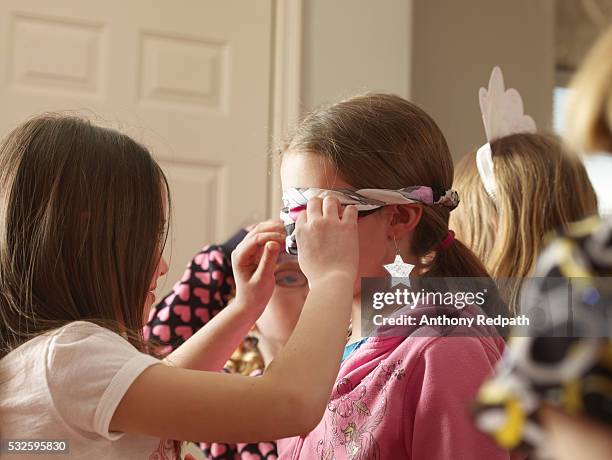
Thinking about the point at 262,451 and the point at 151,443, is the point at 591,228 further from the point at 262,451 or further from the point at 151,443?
the point at 262,451

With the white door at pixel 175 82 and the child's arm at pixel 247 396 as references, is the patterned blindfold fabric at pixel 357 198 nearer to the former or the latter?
the child's arm at pixel 247 396

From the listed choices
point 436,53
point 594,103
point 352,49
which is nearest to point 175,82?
point 352,49

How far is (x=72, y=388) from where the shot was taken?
91 centimetres

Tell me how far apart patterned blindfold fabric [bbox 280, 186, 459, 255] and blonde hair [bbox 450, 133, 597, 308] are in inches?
11.1

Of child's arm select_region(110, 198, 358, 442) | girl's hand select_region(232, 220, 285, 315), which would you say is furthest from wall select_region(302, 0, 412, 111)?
child's arm select_region(110, 198, 358, 442)

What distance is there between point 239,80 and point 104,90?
41 centimetres

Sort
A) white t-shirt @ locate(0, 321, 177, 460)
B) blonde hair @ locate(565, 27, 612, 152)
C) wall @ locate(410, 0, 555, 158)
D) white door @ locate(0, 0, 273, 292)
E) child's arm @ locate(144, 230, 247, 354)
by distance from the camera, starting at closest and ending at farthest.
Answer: blonde hair @ locate(565, 27, 612, 152), white t-shirt @ locate(0, 321, 177, 460), child's arm @ locate(144, 230, 247, 354), white door @ locate(0, 0, 273, 292), wall @ locate(410, 0, 555, 158)

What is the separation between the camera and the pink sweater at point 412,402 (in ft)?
3.35

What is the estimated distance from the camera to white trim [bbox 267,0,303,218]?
2693 mm

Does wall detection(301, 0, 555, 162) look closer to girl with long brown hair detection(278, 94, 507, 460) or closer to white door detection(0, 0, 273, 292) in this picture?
white door detection(0, 0, 273, 292)

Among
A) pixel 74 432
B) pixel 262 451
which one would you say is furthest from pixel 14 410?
pixel 262 451

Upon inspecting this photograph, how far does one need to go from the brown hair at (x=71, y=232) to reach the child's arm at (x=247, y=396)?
14cm

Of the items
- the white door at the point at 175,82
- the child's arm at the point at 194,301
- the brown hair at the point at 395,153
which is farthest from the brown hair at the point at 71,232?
the white door at the point at 175,82

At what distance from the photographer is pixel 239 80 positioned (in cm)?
274
